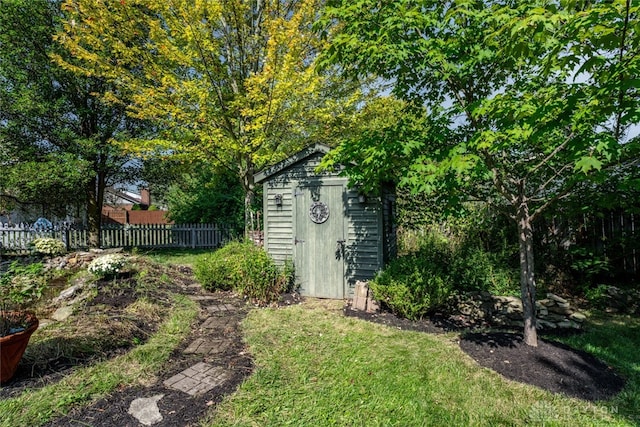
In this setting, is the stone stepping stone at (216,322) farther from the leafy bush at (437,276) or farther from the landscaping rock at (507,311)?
the landscaping rock at (507,311)

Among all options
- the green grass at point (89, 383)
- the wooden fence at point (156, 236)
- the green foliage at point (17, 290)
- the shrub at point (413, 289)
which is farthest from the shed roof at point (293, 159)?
the wooden fence at point (156, 236)

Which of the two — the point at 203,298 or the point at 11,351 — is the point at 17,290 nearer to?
the point at 11,351

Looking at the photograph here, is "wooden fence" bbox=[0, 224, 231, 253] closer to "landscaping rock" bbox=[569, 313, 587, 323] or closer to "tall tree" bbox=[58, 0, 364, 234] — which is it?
"tall tree" bbox=[58, 0, 364, 234]

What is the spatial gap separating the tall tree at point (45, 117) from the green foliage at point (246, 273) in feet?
22.2

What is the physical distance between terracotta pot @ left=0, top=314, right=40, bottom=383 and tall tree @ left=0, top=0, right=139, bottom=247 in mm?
8934

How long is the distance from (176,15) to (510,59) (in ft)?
24.6

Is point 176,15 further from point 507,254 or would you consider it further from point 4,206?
point 4,206

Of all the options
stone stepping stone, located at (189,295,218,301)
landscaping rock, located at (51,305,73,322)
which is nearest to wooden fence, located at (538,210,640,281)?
stone stepping stone, located at (189,295,218,301)

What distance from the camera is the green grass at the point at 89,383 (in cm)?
252

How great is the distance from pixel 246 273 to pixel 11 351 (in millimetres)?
3524

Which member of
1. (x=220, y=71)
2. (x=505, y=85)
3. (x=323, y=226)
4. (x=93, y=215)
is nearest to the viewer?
(x=505, y=85)

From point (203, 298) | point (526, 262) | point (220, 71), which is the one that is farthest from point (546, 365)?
point (220, 71)

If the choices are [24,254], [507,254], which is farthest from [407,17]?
[24,254]

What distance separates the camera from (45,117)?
35.0 ft
